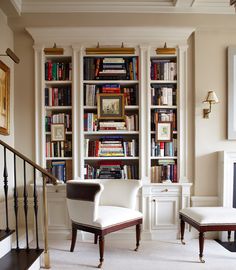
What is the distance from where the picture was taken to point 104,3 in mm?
3852

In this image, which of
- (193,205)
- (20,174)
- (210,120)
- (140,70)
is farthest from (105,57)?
(193,205)

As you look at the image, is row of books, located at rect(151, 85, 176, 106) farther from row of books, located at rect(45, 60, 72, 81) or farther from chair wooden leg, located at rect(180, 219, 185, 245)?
chair wooden leg, located at rect(180, 219, 185, 245)

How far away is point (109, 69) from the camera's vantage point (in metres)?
3.91

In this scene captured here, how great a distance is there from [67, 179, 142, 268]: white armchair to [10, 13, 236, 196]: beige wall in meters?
0.90

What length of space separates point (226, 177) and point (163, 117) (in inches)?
41.4

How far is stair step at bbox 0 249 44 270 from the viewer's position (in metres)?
2.50

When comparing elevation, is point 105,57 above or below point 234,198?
above

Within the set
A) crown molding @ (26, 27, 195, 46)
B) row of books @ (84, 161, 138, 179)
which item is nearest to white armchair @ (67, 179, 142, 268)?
row of books @ (84, 161, 138, 179)

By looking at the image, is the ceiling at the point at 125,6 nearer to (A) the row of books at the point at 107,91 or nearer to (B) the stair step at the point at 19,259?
(A) the row of books at the point at 107,91

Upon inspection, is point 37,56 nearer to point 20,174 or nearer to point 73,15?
point 73,15

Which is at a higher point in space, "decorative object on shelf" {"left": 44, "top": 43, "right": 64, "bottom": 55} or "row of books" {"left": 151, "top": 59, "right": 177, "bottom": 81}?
"decorative object on shelf" {"left": 44, "top": 43, "right": 64, "bottom": 55}

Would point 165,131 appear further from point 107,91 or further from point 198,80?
point 107,91

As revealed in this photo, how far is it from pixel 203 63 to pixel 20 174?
106 inches

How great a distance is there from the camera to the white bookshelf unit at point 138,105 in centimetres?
384
